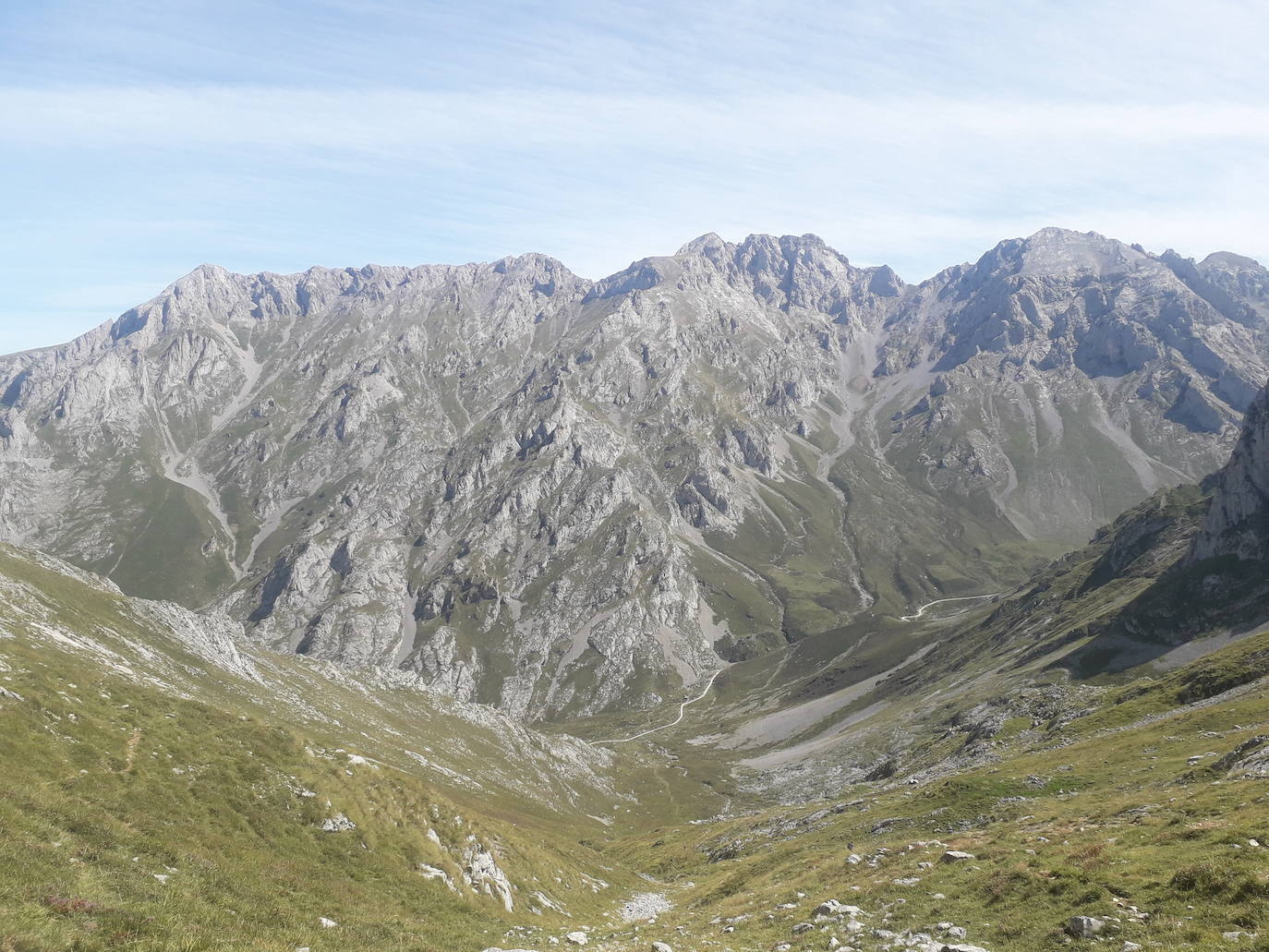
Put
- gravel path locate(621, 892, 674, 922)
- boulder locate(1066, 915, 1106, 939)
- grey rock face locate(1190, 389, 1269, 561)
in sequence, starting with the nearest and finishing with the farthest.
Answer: boulder locate(1066, 915, 1106, 939)
gravel path locate(621, 892, 674, 922)
grey rock face locate(1190, 389, 1269, 561)

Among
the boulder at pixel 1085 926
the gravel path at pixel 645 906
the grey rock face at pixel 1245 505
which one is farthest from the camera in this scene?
the grey rock face at pixel 1245 505

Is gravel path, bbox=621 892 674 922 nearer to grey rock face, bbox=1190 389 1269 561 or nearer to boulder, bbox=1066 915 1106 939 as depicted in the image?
boulder, bbox=1066 915 1106 939

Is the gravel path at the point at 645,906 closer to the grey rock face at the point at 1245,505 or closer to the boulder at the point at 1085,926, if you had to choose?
the boulder at the point at 1085,926

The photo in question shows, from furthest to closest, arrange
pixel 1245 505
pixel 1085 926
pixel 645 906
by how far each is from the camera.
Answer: pixel 1245 505
pixel 645 906
pixel 1085 926

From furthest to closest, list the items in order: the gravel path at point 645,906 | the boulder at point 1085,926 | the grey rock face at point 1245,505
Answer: the grey rock face at point 1245,505 → the gravel path at point 645,906 → the boulder at point 1085,926

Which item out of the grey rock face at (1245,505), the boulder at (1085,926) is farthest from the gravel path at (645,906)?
the grey rock face at (1245,505)

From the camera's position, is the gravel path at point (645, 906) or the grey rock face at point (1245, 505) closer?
the gravel path at point (645, 906)

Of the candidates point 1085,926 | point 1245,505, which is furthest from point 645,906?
point 1245,505

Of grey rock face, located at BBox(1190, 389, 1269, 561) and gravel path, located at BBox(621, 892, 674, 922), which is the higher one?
grey rock face, located at BBox(1190, 389, 1269, 561)

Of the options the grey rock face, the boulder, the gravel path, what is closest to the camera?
the boulder

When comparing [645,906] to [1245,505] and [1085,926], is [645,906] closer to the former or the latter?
[1085,926]

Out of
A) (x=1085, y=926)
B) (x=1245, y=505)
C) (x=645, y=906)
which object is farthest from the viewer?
(x=1245, y=505)

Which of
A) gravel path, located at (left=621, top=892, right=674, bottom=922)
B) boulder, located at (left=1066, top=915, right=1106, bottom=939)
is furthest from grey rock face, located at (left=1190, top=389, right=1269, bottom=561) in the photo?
boulder, located at (left=1066, top=915, right=1106, bottom=939)

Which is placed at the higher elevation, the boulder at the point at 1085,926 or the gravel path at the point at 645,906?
the boulder at the point at 1085,926
